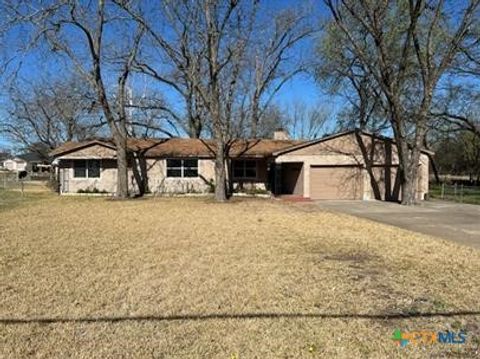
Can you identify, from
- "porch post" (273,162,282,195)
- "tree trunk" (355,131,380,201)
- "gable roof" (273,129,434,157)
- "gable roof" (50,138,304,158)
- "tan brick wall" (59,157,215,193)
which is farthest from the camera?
"porch post" (273,162,282,195)

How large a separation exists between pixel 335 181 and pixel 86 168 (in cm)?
1498

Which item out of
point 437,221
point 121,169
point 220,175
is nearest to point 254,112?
point 220,175

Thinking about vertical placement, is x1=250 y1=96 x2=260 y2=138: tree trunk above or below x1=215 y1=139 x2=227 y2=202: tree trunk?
above

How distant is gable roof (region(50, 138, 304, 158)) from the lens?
71.5 feet

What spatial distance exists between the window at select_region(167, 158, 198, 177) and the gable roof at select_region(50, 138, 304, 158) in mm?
575

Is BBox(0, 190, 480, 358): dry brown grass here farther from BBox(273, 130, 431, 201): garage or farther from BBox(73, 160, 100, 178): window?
BBox(73, 160, 100, 178): window

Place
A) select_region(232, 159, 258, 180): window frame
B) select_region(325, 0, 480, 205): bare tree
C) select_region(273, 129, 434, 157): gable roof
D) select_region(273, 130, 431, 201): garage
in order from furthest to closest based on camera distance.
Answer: select_region(232, 159, 258, 180): window frame, select_region(273, 130, 431, 201): garage, select_region(273, 129, 434, 157): gable roof, select_region(325, 0, 480, 205): bare tree

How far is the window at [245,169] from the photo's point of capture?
2255 centimetres

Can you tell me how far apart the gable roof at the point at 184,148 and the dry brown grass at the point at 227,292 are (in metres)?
12.5

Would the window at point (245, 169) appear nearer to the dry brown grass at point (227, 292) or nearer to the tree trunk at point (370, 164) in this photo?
the tree trunk at point (370, 164)

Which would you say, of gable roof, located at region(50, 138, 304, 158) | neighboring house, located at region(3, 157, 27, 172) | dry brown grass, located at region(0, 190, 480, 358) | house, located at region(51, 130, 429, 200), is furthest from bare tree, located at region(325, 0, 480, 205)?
neighboring house, located at region(3, 157, 27, 172)

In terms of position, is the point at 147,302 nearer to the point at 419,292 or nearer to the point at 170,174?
the point at 419,292

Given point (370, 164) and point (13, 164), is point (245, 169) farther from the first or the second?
point (13, 164)

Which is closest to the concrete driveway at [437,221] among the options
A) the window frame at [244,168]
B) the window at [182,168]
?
the window frame at [244,168]
